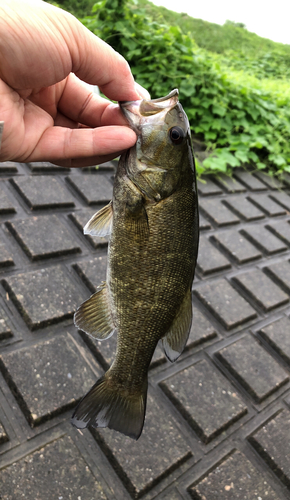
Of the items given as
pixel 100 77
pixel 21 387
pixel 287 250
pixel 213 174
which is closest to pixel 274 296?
pixel 287 250

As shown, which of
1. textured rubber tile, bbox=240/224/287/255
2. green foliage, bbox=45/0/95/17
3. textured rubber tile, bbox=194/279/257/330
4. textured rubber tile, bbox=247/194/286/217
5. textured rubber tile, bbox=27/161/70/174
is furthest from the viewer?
green foliage, bbox=45/0/95/17

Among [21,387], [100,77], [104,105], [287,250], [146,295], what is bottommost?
[21,387]

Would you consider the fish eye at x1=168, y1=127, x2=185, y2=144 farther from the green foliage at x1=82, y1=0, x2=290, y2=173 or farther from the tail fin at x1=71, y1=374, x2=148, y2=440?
the green foliage at x1=82, y1=0, x2=290, y2=173

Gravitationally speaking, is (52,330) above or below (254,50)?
below

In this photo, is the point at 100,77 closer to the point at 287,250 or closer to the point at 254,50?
the point at 287,250

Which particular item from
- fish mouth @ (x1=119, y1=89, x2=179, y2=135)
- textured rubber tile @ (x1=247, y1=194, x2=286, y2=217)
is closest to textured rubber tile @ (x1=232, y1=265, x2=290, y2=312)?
textured rubber tile @ (x1=247, y1=194, x2=286, y2=217)
